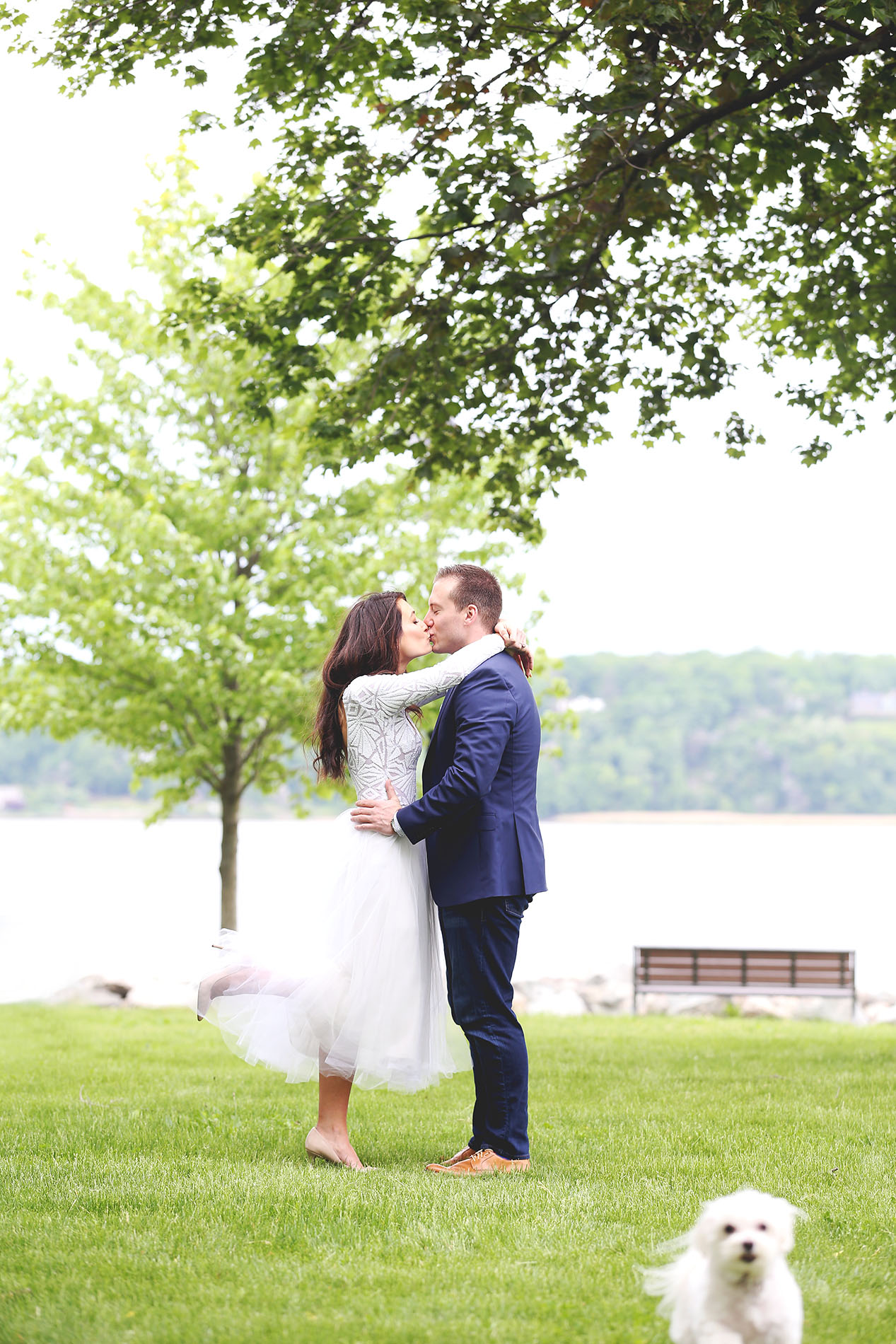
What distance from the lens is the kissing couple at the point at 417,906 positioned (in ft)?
17.5

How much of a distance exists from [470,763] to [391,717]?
1.58 ft

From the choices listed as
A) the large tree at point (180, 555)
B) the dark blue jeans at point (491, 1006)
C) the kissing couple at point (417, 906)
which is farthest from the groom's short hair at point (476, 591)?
the large tree at point (180, 555)

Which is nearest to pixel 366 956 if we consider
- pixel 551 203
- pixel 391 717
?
pixel 391 717

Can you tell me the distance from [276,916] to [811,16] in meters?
6.71

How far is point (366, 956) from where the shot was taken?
536cm

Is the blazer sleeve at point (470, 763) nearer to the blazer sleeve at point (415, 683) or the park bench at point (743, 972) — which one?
the blazer sleeve at point (415, 683)

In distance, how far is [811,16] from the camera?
329 inches

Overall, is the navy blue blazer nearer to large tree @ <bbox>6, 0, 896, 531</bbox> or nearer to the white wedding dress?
the white wedding dress

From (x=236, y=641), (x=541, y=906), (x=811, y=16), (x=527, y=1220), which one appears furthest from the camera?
(x=541, y=906)

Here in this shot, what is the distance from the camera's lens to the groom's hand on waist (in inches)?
215

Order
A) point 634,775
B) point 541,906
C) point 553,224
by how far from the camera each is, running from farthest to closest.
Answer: point 634,775 → point 541,906 → point 553,224

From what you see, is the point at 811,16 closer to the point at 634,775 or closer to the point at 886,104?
the point at 886,104

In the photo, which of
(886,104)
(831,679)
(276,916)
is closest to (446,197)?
(886,104)

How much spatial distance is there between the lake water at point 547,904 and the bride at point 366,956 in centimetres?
21
